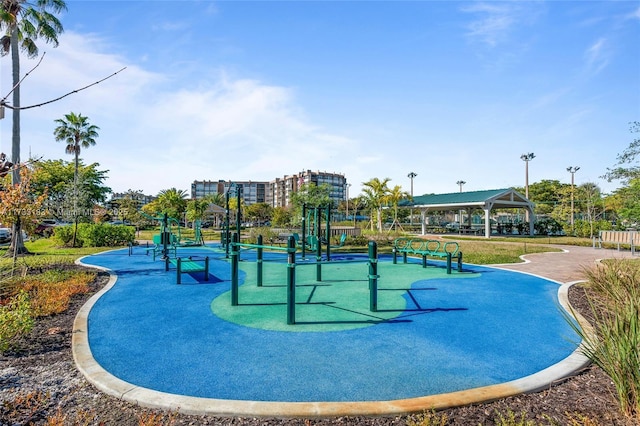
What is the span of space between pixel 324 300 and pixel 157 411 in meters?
4.90

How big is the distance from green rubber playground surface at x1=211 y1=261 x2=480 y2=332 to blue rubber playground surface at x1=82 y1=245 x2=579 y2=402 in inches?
1.5

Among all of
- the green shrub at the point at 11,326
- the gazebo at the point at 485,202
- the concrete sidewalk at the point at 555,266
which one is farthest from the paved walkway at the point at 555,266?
the gazebo at the point at 485,202

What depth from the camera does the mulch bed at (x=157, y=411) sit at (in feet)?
10.4

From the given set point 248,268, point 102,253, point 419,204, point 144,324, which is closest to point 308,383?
point 144,324

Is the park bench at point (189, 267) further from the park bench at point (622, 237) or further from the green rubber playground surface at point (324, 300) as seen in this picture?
the park bench at point (622, 237)

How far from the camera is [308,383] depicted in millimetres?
3920

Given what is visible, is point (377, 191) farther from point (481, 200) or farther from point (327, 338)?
point (327, 338)

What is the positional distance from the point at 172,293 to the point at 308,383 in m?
5.94

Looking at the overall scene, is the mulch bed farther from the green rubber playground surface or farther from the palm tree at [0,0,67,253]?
the palm tree at [0,0,67,253]

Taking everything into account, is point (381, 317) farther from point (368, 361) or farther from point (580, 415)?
point (580, 415)

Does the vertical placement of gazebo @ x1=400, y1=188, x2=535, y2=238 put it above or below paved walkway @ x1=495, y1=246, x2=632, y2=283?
above

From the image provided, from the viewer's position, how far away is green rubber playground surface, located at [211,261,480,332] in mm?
6324

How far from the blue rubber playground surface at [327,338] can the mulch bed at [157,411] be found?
377 mm

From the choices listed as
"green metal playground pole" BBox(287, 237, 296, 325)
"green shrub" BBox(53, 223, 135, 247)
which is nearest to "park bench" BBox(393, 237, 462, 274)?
"green metal playground pole" BBox(287, 237, 296, 325)
